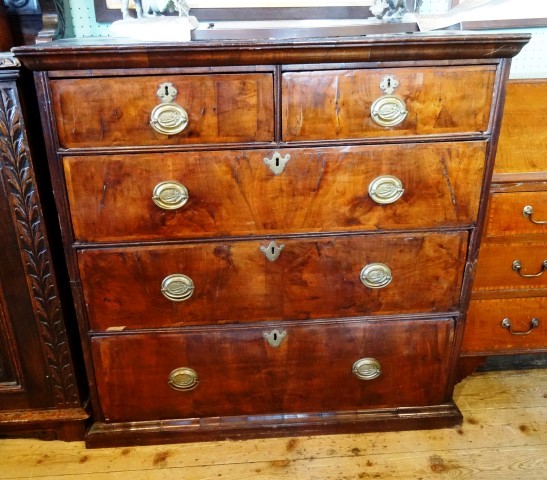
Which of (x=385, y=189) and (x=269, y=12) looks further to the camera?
(x=269, y=12)

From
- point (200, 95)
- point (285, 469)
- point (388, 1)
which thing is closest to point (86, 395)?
point (285, 469)

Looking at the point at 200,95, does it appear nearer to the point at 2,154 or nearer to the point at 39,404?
the point at 2,154

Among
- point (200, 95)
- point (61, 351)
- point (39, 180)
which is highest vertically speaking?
point (200, 95)

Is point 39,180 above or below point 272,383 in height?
above

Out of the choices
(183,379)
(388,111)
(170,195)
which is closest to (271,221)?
(170,195)

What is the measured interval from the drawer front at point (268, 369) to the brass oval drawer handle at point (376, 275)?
0.13 meters

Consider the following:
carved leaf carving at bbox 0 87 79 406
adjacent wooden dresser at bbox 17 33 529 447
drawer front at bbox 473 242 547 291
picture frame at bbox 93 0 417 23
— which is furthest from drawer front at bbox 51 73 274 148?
drawer front at bbox 473 242 547 291

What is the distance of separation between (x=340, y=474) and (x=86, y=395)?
777 mm

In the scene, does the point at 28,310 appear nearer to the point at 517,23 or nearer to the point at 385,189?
the point at 385,189

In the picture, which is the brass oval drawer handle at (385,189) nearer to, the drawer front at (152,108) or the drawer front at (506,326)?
the drawer front at (152,108)

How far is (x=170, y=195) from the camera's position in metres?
1.16

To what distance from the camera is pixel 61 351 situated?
1.35 m

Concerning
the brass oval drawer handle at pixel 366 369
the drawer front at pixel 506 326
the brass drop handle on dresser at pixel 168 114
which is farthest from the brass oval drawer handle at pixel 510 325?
the brass drop handle on dresser at pixel 168 114

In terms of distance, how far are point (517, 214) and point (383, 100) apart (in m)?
0.56
